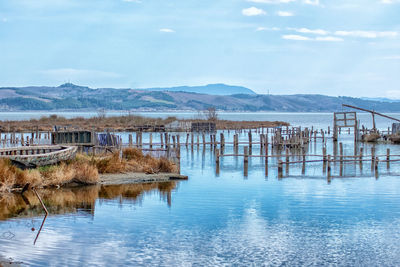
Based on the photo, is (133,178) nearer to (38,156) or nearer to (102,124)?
(38,156)

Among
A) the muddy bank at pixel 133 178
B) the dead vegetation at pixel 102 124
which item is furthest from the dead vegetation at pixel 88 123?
the muddy bank at pixel 133 178

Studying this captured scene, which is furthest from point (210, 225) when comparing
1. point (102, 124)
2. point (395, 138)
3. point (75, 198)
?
point (102, 124)

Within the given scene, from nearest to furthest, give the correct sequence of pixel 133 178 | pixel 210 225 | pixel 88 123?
pixel 210 225, pixel 133 178, pixel 88 123

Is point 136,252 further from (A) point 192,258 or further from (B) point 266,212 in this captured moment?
(B) point 266,212

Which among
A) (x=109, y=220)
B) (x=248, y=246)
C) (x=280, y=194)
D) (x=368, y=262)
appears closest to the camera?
(x=368, y=262)

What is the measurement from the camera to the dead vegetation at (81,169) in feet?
63.7

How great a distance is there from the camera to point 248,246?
13.3m

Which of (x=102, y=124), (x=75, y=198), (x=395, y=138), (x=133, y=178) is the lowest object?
(x=75, y=198)

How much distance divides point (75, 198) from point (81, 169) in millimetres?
2935

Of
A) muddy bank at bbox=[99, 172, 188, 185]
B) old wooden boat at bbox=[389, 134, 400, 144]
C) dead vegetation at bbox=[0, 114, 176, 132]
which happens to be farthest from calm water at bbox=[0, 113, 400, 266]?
dead vegetation at bbox=[0, 114, 176, 132]

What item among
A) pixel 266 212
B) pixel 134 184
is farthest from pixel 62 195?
pixel 266 212

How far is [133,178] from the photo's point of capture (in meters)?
23.2

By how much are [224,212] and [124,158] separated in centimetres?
918

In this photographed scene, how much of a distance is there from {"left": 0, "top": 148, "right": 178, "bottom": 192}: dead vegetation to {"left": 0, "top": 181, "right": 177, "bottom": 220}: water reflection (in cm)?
45
